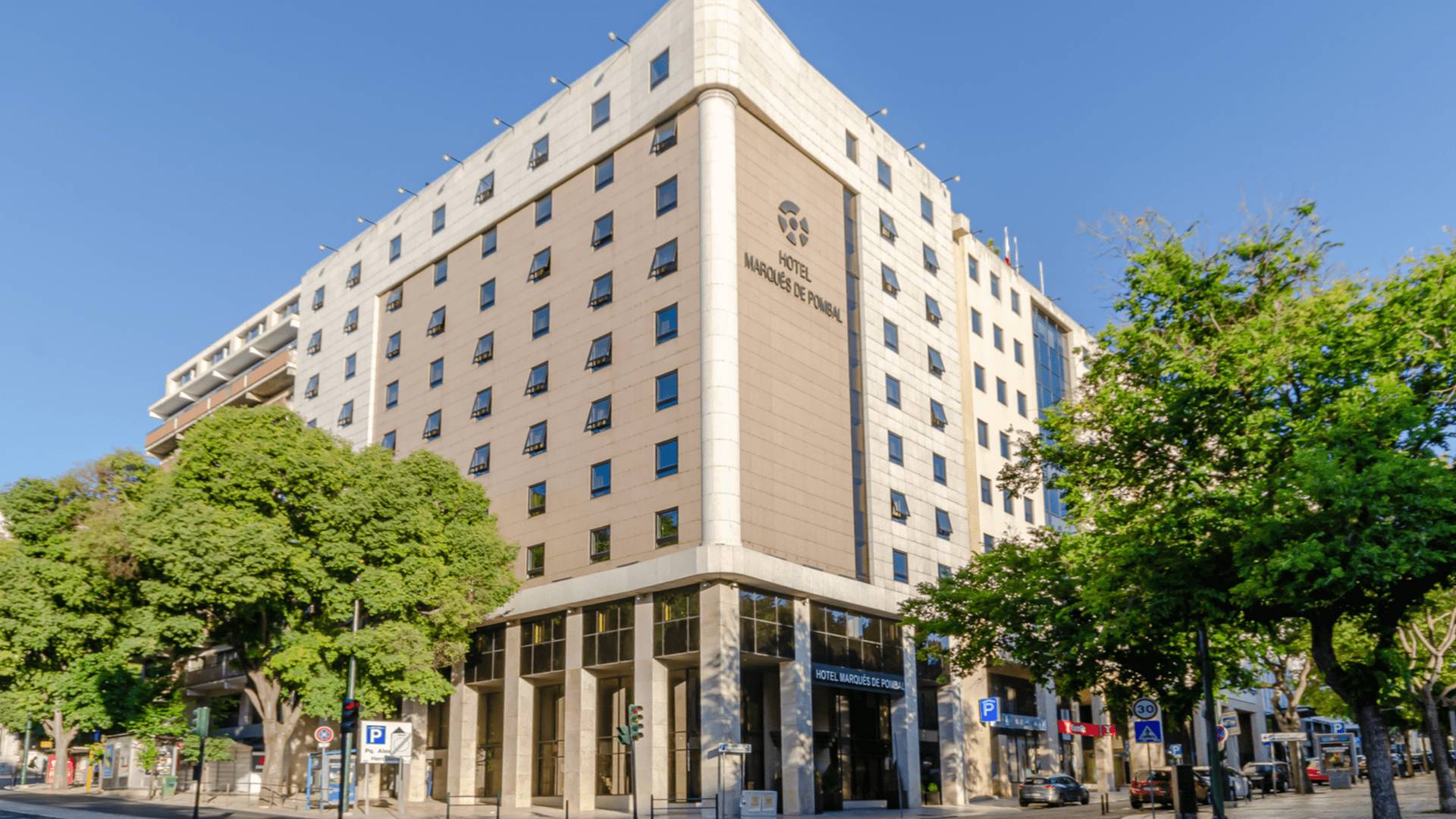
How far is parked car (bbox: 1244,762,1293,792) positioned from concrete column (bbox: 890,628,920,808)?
1733 cm

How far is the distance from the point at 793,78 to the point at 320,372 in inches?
1359

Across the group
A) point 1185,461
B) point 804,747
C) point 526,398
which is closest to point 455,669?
point 526,398

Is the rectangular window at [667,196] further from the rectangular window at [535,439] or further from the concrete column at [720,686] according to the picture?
the concrete column at [720,686]

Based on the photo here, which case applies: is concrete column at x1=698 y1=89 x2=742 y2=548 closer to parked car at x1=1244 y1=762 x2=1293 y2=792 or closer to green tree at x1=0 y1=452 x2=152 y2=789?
green tree at x1=0 y1=452 x2=152 y2=789

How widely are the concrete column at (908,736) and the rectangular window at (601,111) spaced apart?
26.3 metres

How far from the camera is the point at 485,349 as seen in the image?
56.1m

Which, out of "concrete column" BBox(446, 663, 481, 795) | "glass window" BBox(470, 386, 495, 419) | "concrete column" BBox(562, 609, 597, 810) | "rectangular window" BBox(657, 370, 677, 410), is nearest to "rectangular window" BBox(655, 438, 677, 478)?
"rectangular window" BBox(657, 370, 677, 410)

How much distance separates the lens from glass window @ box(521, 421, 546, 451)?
51094 mm

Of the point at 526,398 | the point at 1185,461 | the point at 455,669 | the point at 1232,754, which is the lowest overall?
the point at 1232,754

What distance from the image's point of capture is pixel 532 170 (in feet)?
184

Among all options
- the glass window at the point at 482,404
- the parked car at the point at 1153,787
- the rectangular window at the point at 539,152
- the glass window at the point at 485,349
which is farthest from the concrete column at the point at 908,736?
the rectangular window at the point at 539,152

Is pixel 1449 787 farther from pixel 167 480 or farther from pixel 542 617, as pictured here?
pixel 167 480

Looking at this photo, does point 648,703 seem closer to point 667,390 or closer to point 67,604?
point 667,390

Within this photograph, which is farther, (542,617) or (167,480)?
(542,617)
